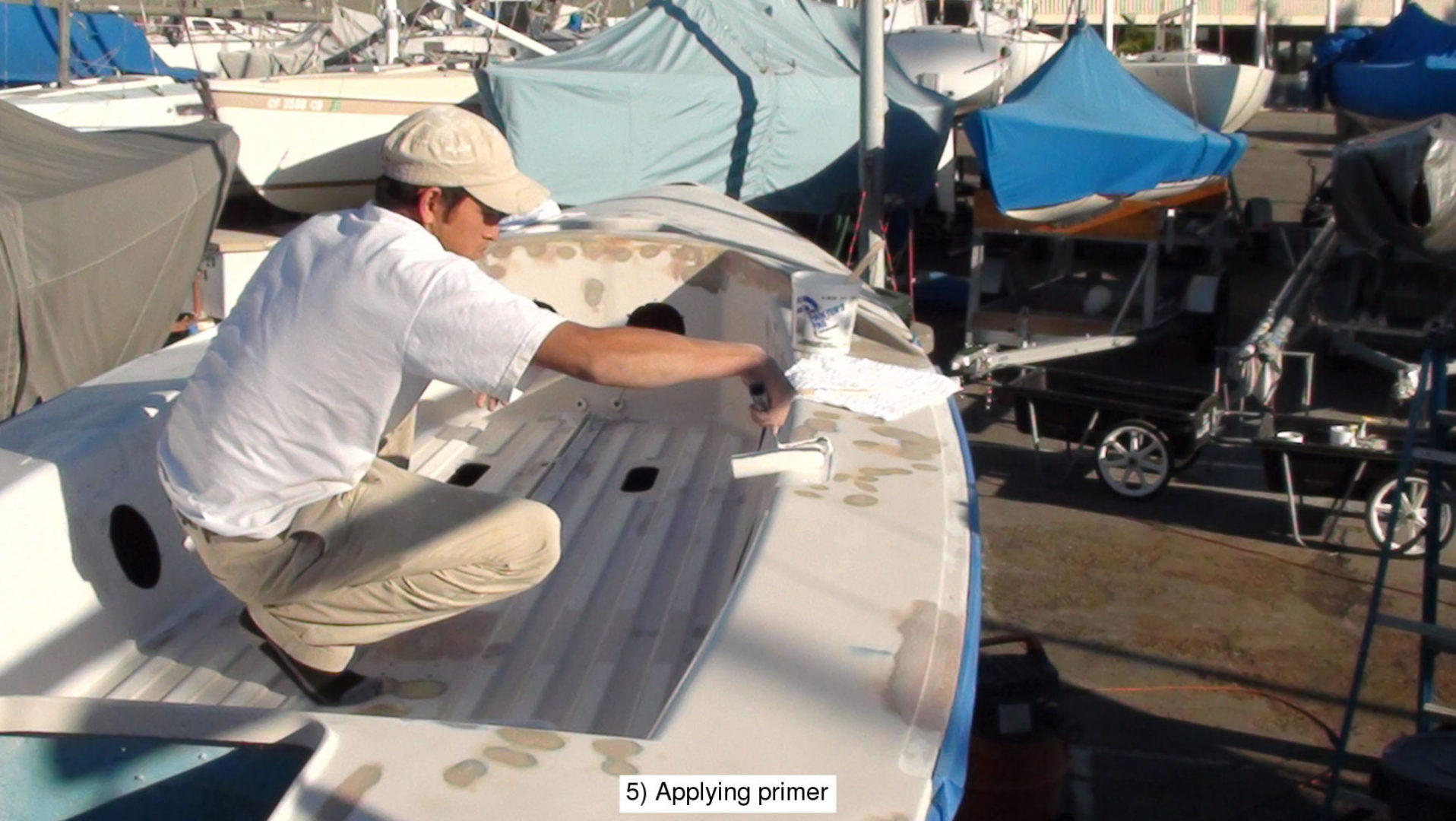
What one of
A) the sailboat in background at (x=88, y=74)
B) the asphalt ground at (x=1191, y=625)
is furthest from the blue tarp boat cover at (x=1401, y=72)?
the sailboat in background at (x=88, y=74)

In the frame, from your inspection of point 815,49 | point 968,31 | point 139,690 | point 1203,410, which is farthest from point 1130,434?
point 968,31

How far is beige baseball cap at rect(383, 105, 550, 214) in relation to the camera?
2.45m

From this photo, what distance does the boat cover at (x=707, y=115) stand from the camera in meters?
10.1

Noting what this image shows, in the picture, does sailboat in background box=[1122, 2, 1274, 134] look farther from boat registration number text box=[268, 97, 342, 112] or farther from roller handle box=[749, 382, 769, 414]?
roller handle box=[749, 382, 769, 414]

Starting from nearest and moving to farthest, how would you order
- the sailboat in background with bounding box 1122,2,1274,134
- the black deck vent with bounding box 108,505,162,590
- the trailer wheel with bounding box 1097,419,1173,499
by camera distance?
the black deck vent with bounding box 108,505,162,590 → the trailer wheel with bounding box 1097,419,1173,499 → the sailboat in background with bounding box 1122,2,1274,134

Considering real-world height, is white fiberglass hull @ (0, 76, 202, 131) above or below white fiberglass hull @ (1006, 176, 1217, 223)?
above

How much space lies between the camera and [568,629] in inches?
126

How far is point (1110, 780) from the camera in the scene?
13.1 ft

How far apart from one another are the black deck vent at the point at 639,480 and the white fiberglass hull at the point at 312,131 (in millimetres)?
7705

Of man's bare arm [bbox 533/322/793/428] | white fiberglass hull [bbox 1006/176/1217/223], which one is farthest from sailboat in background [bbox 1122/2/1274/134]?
man's bare arm [bbox 533/322/793/428]

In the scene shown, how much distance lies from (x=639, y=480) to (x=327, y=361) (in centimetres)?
198

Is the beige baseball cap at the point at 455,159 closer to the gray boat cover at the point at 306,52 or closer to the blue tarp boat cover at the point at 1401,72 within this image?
the gray boat cover at the point at 306,52

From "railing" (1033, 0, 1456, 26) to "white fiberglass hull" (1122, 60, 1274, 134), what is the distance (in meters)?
16.3

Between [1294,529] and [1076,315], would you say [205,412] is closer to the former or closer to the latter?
[1294,529]
